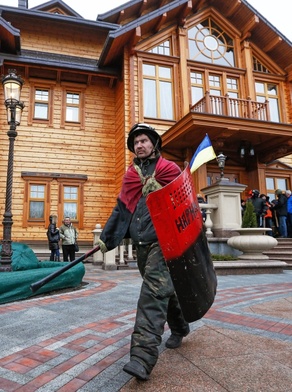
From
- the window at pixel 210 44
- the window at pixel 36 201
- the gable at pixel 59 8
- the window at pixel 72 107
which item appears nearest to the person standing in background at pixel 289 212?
the window at pixel 210 44

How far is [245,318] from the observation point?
12.3 ft

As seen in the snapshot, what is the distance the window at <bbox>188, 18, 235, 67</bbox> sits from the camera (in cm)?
1556

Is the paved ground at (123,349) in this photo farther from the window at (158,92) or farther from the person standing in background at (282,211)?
the window at (158,92)

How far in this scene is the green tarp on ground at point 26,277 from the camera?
4734 millimetres

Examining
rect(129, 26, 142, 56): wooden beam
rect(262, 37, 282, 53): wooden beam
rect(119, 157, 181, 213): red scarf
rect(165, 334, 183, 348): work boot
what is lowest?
rect(165, 334, 183, 348): work boot

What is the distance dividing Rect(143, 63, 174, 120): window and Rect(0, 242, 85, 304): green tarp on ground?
29.3 feet

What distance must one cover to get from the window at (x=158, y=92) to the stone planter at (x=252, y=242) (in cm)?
708

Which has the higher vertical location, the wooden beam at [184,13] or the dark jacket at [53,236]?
the wooden beam at [184,13]

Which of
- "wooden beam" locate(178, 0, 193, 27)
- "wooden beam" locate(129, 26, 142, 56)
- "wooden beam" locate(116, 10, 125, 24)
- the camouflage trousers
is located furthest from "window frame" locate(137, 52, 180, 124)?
the camouflage trousers

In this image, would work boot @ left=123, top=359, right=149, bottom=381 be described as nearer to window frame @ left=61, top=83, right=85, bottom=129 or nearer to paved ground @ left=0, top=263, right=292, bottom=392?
paved ground @ left=0, top=263, right=292, bottom=392

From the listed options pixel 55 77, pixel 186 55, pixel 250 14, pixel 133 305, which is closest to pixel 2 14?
pixel 55 77

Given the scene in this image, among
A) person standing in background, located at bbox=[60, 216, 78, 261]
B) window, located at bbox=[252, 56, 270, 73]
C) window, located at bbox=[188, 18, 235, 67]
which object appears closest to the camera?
person standing in background, located at bbox=[60, 216, 78, 261]

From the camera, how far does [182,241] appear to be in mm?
2299

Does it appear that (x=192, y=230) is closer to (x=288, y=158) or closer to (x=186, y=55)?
(x=186, y=55)
